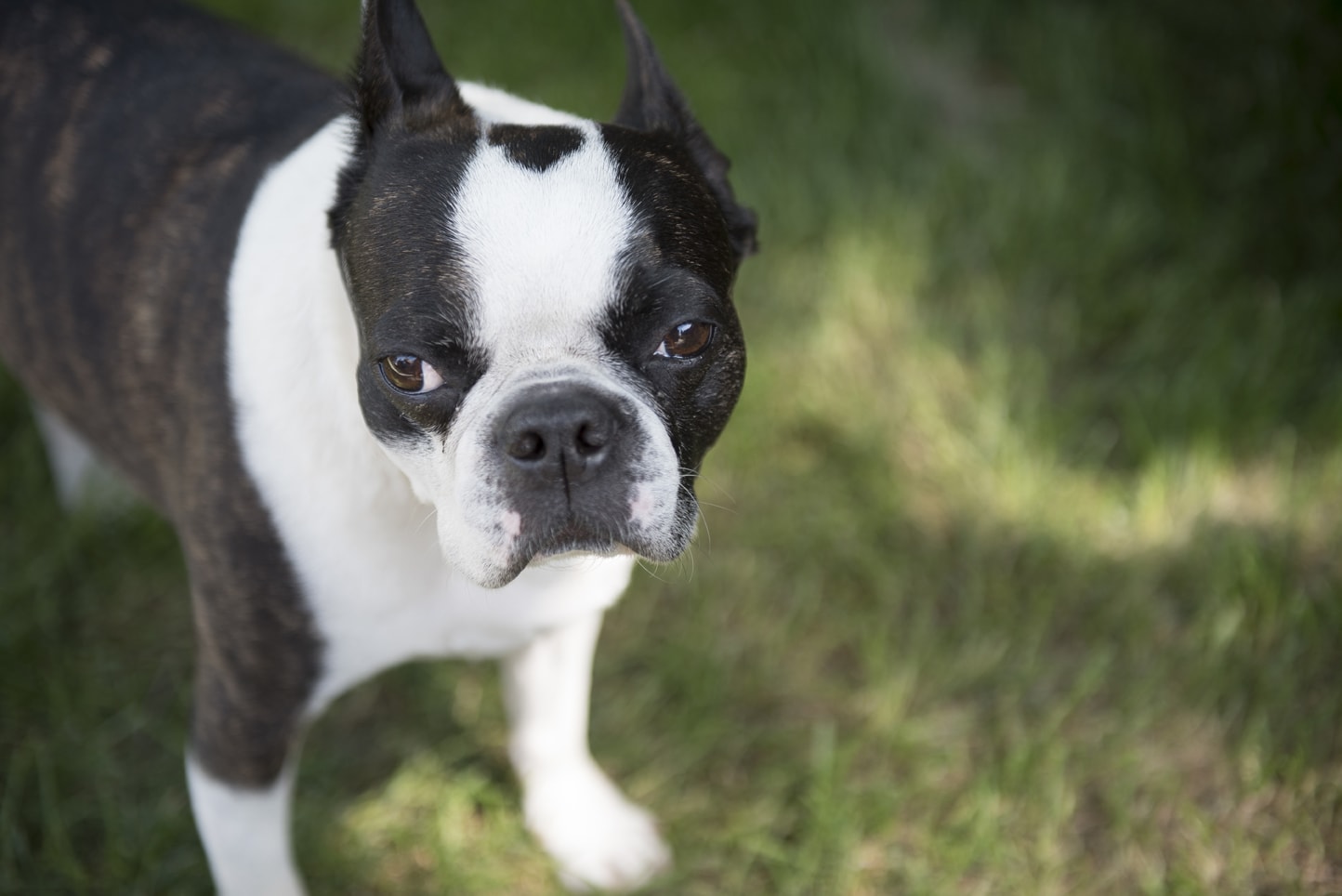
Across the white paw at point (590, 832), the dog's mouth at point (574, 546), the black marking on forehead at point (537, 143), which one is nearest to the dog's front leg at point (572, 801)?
the white paw at point (590, 832)

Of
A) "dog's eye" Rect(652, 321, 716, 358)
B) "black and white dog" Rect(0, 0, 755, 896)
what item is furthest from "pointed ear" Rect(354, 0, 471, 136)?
"dog's eye" Rect(652, 321, 716, 358)

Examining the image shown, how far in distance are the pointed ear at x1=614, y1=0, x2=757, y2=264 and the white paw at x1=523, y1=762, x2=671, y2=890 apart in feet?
4.62

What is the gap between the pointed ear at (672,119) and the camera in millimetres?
2342

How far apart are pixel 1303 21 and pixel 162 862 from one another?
14.9 feet

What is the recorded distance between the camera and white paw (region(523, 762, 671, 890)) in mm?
2977

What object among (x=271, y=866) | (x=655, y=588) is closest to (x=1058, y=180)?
(x=655, y=588)

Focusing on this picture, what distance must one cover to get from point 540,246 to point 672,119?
0.58 m

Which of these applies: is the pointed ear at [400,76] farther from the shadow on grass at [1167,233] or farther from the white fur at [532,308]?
the shadow on grass at [1167,233]

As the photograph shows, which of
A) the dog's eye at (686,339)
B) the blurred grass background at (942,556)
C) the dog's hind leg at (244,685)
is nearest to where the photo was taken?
the dog's eye at (686,339)

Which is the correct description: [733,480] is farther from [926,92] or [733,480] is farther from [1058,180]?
[926,92]

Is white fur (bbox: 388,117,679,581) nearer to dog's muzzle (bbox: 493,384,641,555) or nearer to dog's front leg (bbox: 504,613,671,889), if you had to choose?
dog's muzzle (bbox: 493,384,641,555)

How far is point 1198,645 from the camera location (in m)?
3.40

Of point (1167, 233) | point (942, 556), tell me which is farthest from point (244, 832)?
point (1167, 233)

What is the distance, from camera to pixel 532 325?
1.96 metres
